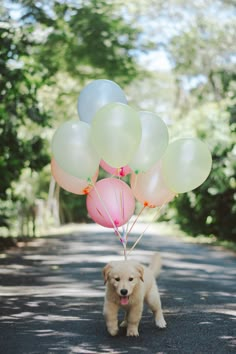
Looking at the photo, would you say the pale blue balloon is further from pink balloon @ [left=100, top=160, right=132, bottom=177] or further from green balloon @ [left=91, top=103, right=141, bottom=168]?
green balloon @ [left=91, top=103, right=141, bottom=168]

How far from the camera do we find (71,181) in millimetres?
7320

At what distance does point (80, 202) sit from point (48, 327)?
3663cm

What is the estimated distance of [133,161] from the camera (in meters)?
7.20

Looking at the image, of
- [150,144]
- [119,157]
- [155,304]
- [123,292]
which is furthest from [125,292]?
[150,144]

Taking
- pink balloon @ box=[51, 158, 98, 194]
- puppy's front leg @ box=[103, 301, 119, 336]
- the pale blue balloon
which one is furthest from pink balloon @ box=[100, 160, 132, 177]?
puppy's front leg @ box=[103, 301, 119, 336]

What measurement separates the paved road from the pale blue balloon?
2468 mm

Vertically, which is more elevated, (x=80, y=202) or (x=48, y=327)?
(x=48, y=327)

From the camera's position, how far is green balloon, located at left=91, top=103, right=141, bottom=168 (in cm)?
664

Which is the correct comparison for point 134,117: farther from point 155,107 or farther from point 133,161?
point 155,107

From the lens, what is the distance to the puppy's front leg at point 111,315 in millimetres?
6449

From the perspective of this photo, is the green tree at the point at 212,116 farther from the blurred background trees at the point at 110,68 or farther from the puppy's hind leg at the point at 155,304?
the puppy's hind leg at the point at 155,304

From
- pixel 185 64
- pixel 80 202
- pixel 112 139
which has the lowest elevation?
pixel 80 202

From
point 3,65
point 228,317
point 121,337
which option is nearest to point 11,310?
point 121,337

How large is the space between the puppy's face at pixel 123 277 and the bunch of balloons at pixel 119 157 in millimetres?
857
